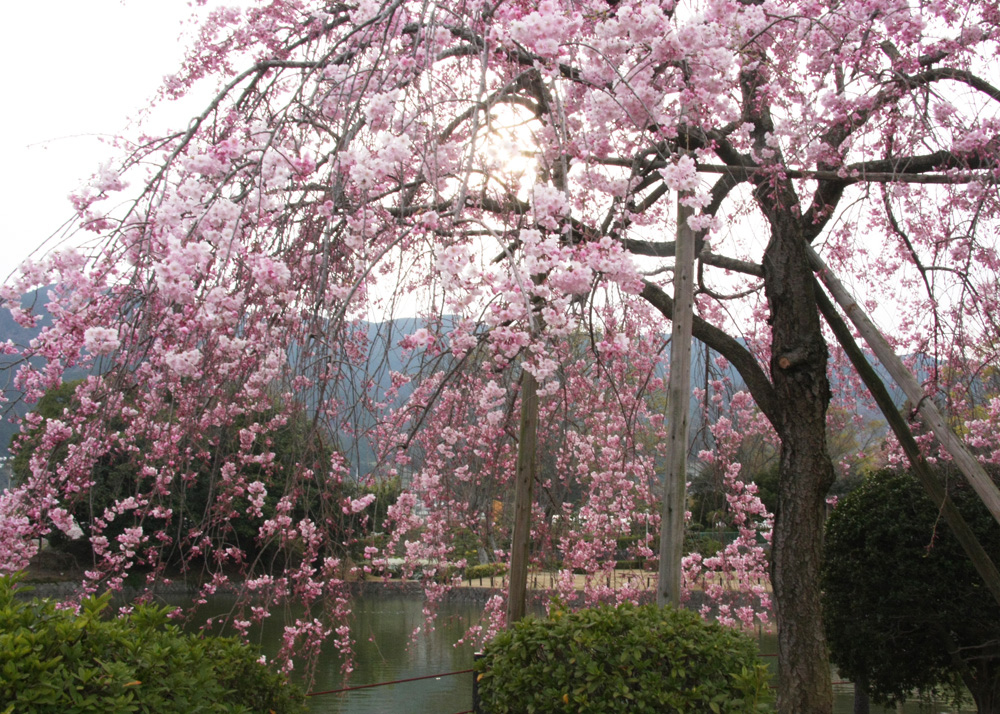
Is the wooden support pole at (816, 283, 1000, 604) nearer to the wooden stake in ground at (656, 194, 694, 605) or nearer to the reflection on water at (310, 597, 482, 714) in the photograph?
the wooden stake in ground at (656, 194, 694, 605)

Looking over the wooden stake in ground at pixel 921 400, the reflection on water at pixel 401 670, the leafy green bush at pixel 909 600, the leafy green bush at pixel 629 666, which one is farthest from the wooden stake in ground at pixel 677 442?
the reflection on water at pixel 401 670

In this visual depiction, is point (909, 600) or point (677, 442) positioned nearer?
point (677, 442)

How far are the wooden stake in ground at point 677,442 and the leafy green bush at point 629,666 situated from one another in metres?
0.17

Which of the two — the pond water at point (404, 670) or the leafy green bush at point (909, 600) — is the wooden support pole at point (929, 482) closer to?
the leafy green bush at point (909, 600)

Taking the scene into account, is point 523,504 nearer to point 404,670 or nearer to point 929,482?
point 929,482

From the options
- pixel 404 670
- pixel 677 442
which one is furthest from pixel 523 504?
pixel 404 670

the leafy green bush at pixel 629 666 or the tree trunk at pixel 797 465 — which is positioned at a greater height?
the tree trunk at pixel 797 465

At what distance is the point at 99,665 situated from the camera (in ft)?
7.39

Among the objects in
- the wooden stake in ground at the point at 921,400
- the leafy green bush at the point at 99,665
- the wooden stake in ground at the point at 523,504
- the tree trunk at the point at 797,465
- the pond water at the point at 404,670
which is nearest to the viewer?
the leafy green bush at the point at 99,665

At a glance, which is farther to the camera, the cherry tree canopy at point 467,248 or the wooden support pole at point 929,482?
the wooden support pole at point 929,482

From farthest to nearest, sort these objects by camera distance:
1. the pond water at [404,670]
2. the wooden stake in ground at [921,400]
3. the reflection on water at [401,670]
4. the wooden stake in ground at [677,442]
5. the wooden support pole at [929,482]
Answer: the reflection on water at [401,670] → the pond water at [404,670] → the wooden support pole at [929,482] → the wooden stake in ground at [921,400] → the wooden stake in ground at [677,442]

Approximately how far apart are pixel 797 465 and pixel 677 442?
1.31m

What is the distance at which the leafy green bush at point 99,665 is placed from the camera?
2.05 metres

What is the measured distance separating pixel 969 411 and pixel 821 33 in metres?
2.64
